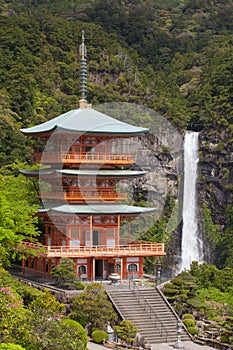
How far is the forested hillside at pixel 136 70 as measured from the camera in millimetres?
59188

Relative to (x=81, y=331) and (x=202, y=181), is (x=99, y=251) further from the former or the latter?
(x=202, y=181)

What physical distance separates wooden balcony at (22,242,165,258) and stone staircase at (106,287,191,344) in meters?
2.08

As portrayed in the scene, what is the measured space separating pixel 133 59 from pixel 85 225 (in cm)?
4377

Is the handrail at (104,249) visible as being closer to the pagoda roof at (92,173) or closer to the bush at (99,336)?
the pagoda roof at (92,173)

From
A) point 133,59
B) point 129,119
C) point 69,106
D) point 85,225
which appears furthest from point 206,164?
point 85,225

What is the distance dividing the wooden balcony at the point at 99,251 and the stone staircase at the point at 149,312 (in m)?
2.08

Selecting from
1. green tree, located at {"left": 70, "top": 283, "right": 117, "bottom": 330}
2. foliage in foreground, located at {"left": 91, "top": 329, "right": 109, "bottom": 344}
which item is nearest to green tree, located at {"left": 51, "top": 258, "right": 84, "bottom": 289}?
green tree, located at {"left": 70, "top": 283, "right": 117, "bottom": 330}

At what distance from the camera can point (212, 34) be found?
86.8 metres

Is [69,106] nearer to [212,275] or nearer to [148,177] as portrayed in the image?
[148,177]

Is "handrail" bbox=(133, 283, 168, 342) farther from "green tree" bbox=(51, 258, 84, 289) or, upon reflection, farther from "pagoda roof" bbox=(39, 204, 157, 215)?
"pagoda roof" bbox=(39, 204, 157, 215)

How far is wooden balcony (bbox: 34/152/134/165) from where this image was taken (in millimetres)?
35594

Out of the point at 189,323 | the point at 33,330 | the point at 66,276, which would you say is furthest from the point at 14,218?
the point at 33,330

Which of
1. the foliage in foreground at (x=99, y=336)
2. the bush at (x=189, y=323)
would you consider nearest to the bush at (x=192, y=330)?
Answer: the bush at (x=189, y=323)

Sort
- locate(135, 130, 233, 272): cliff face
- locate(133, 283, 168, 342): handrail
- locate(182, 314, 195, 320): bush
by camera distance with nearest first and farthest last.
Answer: locate(133, 283, 168, 342): handrail → locate(182, 314, 195, 320): bush → locate(135, 130, 233, 272): cliff face
